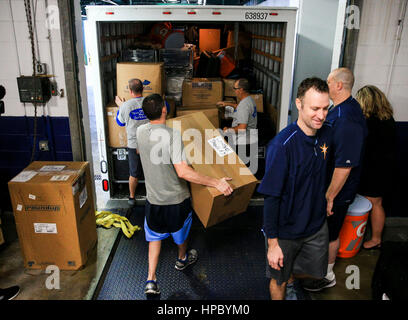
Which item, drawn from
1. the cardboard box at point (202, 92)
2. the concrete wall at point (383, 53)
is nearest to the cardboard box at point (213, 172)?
the concrete wall at point (383, 53)

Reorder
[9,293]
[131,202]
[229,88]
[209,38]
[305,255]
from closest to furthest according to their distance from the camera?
[305,255]
[9,293]
[131,202]
[229,88]
[209,38]

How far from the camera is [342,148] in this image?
2.51 m

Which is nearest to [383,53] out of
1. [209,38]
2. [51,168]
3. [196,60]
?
[51,168]

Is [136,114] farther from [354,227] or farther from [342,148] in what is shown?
[354,227]

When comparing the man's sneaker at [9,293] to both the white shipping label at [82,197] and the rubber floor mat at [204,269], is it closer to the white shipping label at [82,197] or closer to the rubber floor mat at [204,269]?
the rubber floor mat at [204,269]

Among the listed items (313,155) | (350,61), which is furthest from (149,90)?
(313,155)

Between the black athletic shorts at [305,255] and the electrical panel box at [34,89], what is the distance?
2.79 metres

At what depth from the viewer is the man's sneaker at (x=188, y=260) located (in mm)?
3227

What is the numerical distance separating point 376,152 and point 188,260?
2156mm

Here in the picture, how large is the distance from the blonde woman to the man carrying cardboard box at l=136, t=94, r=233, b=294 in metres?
1.57

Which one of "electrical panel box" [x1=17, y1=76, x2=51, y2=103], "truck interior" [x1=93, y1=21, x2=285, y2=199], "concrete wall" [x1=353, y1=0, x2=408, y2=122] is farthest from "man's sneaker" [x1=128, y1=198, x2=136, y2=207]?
"concrete wall" [x1=353, y1=0, x2=408, y2=122]

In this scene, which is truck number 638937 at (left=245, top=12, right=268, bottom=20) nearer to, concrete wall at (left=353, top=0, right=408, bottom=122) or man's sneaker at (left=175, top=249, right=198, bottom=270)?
concrete wall at (left=353, top=0, right=408, bottom=122)

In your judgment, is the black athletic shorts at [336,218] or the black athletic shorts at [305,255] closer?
the black athletic shorts at [305,255]

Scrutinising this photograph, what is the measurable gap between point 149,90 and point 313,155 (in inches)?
104
